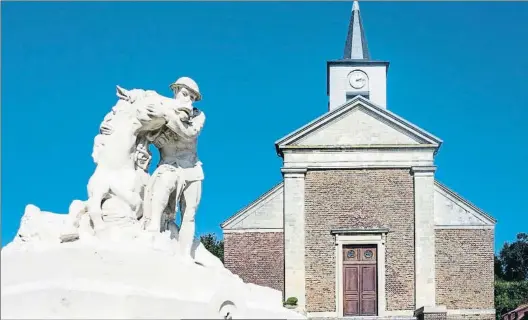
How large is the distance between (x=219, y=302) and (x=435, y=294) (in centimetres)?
2163

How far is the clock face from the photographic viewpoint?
37.8 m

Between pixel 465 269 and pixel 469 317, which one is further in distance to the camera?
pixel 465 269

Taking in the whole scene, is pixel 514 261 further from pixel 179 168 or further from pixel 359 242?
pixel 179 168

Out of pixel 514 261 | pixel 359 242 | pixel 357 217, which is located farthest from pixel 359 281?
pixel 514 261

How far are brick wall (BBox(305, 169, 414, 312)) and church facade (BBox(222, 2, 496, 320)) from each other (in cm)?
3

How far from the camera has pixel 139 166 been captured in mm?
8852

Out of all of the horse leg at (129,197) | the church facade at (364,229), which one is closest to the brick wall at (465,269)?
the church facade at (364,229)

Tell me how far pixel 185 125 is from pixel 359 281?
20.6 m

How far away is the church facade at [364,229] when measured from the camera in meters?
28.4

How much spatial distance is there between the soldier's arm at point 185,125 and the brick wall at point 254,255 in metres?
19.9

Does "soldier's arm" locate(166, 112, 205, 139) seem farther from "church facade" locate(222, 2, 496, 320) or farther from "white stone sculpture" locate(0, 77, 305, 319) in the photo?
"church facade" locate(222, 2, 496, 320)

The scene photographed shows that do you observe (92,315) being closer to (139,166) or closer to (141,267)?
(141,267)

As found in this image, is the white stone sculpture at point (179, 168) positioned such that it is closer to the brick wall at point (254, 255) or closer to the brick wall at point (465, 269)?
the brick wall at point (254, 255)

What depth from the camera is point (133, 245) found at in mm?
7902
